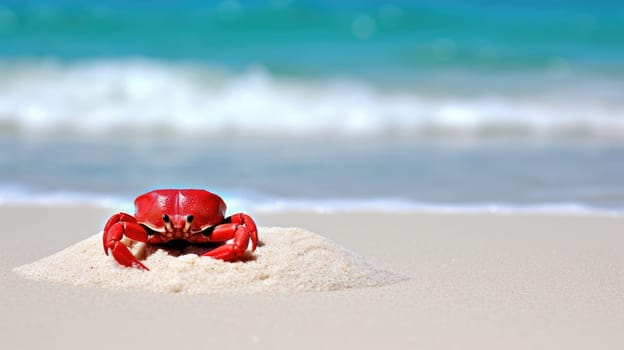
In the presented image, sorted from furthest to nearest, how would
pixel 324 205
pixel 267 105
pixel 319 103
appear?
pixel 319 103
pixel 267 105
pixel 324 205

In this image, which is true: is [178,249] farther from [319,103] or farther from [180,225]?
→ [319,103]

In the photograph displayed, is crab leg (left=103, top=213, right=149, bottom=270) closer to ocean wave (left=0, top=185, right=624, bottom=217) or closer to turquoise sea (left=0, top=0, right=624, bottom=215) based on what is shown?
ocean wave (left=0, top=185, right=624, bottom=217)

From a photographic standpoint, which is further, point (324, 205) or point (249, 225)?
point (324, 205)

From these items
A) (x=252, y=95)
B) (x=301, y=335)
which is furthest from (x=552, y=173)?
(x=252, y=95)

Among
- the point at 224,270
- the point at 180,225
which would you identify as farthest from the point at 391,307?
the point at 180,225

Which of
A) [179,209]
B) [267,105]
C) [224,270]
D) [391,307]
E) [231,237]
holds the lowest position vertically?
[391,307]

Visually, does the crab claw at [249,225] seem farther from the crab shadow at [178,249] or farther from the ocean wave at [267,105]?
the ocean wave at [267,105]

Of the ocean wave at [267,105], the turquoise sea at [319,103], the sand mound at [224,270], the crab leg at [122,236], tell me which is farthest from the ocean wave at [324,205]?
the ocean wave at [267,105]

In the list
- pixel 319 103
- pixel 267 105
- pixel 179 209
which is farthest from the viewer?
pixel 319 103
